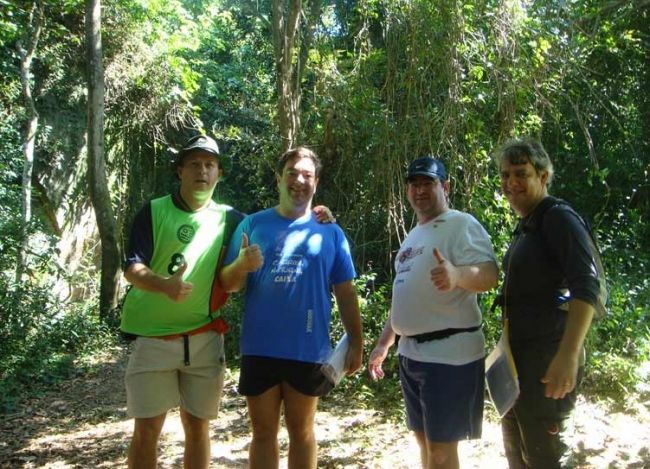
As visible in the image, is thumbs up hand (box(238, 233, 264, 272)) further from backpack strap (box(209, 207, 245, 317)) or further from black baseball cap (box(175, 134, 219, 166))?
black baseball cap (box(175, 134, 219, 166))

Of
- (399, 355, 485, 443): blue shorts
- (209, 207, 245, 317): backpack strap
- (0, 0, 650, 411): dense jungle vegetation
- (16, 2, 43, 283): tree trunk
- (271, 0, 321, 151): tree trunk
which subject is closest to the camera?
(399, 355, 485, 443): blue shorts

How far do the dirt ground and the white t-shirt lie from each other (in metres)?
1.84

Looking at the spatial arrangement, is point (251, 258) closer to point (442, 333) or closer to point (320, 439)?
point (442, 333)

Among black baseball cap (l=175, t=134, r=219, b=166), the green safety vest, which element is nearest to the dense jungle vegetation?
black baseball cap (l=175, t=134, r=219, b=166)

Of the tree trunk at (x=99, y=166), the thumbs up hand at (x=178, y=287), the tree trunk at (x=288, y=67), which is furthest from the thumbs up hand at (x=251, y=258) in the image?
the tree trunk at (x=99, y=166)

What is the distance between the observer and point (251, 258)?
2596 mm

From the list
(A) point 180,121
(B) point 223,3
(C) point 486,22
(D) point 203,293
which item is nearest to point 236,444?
(D) point 203,293

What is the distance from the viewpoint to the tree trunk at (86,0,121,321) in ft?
28.8

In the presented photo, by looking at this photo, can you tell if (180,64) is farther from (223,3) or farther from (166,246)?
(166,246)

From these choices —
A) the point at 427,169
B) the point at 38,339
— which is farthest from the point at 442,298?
the point at 38,339

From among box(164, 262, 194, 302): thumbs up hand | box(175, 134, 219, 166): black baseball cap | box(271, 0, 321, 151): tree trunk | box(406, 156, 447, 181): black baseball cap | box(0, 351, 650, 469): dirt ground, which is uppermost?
box(271, 0, 321, 151): tree trunk

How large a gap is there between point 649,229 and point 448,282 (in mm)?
6343

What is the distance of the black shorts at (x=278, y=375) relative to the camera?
2697mm

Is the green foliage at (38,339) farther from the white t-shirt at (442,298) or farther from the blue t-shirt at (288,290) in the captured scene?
the white t-shirt at (442,298)
